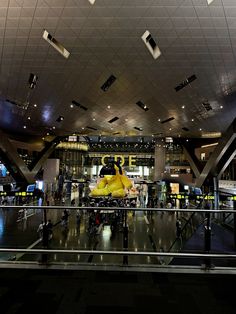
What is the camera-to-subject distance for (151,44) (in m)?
12.5

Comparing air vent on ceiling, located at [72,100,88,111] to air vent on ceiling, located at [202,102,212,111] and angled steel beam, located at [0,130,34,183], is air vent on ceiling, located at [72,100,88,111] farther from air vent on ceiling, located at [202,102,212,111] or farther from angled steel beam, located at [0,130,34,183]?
angled steel beam, located at [0,130,34,183]

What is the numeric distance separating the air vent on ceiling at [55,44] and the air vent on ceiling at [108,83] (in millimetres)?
3797

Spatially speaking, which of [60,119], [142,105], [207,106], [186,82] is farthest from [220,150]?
[60,119]

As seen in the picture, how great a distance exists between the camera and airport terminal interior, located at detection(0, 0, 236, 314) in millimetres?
2791

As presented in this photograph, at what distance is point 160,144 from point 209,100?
24.5m

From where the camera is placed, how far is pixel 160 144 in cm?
4391

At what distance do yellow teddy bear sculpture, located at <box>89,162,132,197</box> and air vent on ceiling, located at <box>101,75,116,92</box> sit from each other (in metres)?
6.16

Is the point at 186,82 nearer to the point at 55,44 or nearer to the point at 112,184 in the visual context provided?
the point at 55,44

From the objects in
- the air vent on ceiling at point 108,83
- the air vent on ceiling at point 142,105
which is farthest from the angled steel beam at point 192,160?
the air vent on ceiling at point 108,83

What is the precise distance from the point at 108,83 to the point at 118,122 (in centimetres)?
1148

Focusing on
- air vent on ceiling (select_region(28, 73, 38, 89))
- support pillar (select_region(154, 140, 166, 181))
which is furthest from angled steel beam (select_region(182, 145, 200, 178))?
air vent on ceiling (select_region(28, 73, 38, 89))

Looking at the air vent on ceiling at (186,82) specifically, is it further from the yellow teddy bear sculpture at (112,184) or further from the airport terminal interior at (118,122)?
the yellow teddy bear sculpture at (112,184)

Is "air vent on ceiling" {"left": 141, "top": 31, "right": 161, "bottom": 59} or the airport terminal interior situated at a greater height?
"air vent on ceiling" {"left": 141, "top": 31, "right": 161, "bottom": 59}

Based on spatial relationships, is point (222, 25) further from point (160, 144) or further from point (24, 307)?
point (160, 144)
